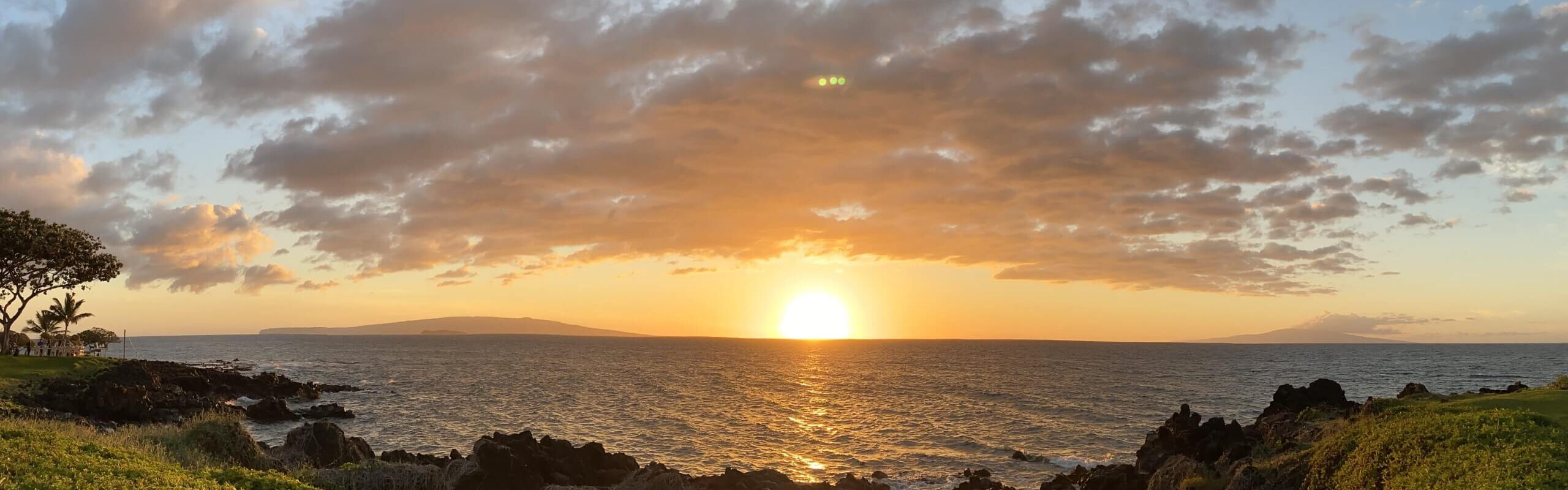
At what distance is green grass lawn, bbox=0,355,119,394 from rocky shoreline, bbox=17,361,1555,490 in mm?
9843

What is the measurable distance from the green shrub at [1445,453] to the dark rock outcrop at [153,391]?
4347 centimetres

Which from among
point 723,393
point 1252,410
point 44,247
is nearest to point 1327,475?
point 1252,410

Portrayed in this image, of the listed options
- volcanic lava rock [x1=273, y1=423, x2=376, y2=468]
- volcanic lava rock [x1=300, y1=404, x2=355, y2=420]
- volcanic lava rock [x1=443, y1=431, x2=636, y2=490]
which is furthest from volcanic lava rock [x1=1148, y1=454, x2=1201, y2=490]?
volcanic lava rock [x1=300, y1=404, x2=355, y2=420]

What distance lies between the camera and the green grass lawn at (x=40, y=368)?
6056cm

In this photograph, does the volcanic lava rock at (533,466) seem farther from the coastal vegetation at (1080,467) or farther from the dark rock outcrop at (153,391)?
the dark rock outcrop at (153,391)

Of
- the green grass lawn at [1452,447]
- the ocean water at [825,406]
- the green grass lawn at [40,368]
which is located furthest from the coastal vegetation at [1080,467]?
the green grass lawn at [40,368]

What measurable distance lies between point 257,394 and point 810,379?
72849 mm

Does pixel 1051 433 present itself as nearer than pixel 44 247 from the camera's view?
Yes

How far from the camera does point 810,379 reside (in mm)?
131500

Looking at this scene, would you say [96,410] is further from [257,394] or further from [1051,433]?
[1051,433]

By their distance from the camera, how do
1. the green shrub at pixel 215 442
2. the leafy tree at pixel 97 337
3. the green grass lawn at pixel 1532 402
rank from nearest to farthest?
the green grass lawn at pixel 1532 402 → the green shrub at pixel 215 442 → the leafy tree at pixel 97 337

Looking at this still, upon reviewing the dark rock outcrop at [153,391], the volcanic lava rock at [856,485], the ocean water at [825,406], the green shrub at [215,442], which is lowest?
the ocean water at [825,406]

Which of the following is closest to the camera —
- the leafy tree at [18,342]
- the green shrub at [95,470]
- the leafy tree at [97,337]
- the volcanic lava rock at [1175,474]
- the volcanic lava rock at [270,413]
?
the green shrub at [95,470]

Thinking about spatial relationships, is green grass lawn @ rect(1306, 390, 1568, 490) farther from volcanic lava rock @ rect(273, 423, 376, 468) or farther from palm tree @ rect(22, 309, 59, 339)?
palm tree @ rect(22, 309, 59, 339)
